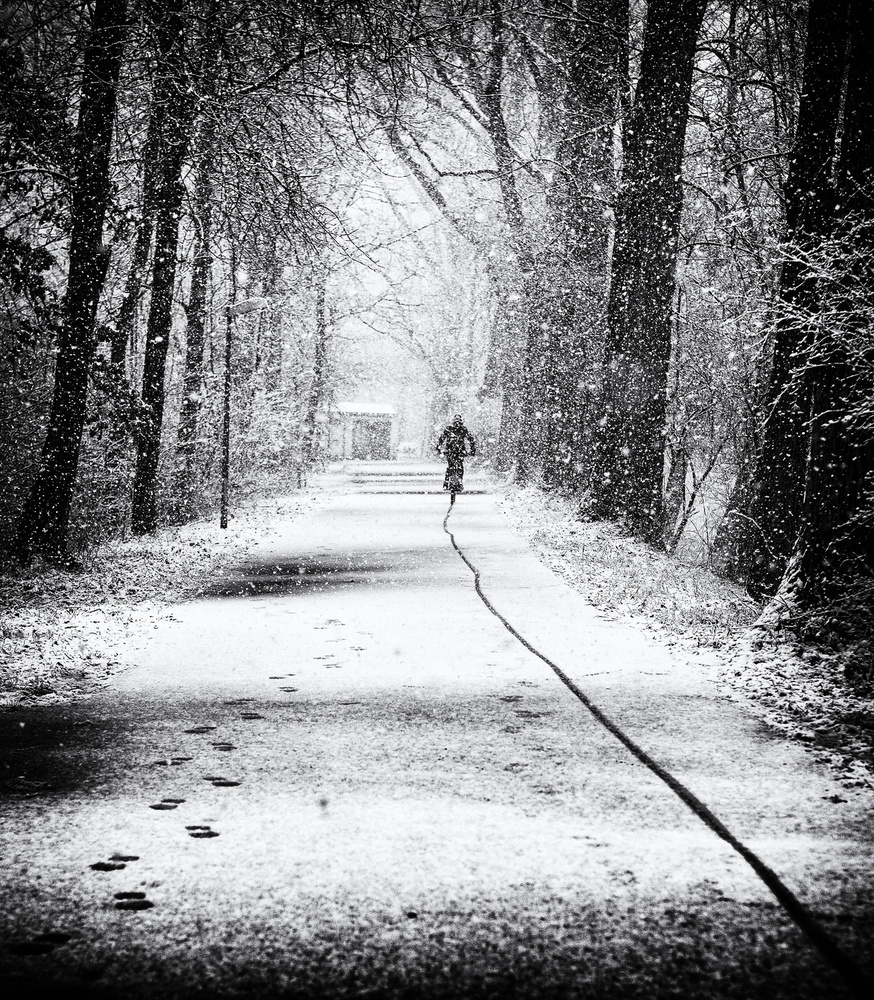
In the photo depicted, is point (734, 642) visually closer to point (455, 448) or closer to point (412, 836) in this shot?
point (412, 836)

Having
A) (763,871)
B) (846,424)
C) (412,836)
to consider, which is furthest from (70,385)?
(763,871)

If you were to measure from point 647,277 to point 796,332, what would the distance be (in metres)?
6.86

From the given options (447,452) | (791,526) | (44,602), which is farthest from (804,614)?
(447,452)

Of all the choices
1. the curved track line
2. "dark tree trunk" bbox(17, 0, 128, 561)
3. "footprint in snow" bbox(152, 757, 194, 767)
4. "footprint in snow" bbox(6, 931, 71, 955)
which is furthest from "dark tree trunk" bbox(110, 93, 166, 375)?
"footprint in snow" bbox(6, 931, 71, 955)

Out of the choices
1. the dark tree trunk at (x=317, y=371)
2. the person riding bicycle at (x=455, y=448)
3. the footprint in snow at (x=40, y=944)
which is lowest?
the footprint in snow at (x=40, y=944)

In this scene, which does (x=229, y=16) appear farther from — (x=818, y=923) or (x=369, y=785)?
(x=818, y=923)

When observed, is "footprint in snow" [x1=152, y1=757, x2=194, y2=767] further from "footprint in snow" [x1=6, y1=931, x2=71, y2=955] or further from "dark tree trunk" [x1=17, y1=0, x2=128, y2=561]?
"dark tree trunk" [x1=17, y1=0, x2=128, y2=561]

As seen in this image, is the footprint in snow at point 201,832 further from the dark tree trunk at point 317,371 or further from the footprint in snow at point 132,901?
the dark tree trunk at point 317,371

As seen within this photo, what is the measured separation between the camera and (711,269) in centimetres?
2078

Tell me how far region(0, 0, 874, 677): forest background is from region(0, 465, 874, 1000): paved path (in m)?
2.66

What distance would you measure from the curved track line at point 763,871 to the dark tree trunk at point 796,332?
11.3 feet

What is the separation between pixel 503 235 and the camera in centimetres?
2642

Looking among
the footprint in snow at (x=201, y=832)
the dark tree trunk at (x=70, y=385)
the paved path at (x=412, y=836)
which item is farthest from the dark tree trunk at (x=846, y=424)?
the dark tree trunk at (x=70, y=385)

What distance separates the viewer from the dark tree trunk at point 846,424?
23.4 ft
